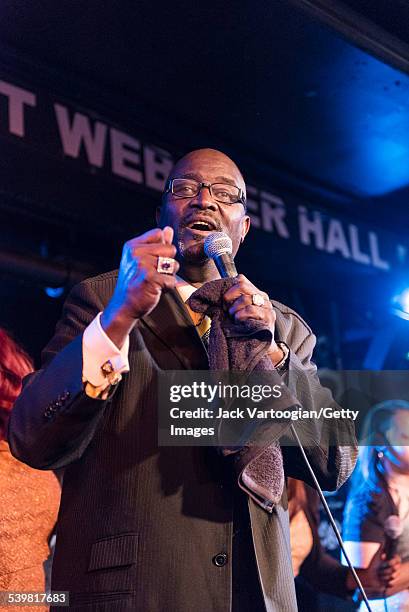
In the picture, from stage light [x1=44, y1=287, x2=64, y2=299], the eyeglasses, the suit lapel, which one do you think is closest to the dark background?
stage light [x1=44, y1=287, x2=64, y2=299]

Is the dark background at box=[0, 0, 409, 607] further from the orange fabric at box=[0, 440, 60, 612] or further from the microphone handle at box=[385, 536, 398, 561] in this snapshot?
the orange fabric at box=[0, 440, 60, 612]

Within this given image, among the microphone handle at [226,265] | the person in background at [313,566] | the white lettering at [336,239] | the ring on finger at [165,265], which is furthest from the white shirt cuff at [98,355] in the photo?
the white lettering at [336,239]

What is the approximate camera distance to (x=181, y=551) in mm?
Answer: 1401

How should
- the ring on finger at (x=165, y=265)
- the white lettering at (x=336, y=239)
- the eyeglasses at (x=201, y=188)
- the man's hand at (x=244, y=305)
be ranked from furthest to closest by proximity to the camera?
the white lettering at (x=336, y=239), the eyeglasses at (x=201, y=188), the man's hand at (x=244, y=305), the ring on finger at (x=165, y=265)

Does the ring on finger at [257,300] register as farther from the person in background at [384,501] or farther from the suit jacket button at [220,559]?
the person in background at [384,501]

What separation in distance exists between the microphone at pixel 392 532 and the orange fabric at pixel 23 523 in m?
1.77

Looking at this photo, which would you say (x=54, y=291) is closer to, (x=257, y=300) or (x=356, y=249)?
(x=356, y=249)

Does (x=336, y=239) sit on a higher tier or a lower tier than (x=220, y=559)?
higher

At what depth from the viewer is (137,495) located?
1445 mm

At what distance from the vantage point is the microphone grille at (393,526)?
366cm

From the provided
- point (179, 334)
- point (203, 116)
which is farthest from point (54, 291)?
point (179, 334)

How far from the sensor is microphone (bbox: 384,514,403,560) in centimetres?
362

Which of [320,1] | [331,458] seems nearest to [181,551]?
[331,458]

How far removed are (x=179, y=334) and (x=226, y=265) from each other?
7.0 inches
